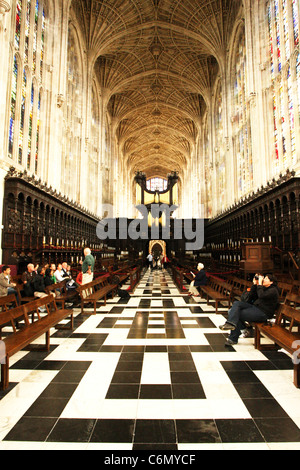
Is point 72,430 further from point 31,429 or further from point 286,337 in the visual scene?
point 286,337

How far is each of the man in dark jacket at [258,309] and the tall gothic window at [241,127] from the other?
13071mm

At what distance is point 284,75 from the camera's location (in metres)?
11.7

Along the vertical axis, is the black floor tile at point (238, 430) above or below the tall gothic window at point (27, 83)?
below

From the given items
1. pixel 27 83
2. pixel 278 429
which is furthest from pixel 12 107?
pixel 278 429

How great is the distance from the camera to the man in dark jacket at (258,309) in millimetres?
3980

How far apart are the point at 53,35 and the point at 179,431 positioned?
1775 cm

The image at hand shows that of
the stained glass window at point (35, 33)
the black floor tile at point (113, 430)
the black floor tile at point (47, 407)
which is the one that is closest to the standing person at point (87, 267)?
the black floor tile at point (47, 407)

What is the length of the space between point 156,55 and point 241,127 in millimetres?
12094

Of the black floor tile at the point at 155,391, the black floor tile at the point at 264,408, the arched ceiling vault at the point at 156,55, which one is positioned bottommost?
the black floor tile at the point at 155,391

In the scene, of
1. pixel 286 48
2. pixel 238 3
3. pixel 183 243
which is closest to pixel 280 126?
pixel 286 48

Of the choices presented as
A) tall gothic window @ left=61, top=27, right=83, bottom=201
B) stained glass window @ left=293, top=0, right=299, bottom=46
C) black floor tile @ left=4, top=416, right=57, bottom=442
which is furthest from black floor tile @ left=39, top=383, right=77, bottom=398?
tall gothic window @ left=61, top=27, right=83, bottom=201

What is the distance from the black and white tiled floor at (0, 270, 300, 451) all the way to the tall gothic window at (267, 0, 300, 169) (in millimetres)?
9751

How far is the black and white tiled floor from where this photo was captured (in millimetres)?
2027

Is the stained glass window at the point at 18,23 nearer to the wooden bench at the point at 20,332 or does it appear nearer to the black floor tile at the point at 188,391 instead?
the wooden bench at the point at 20,332
